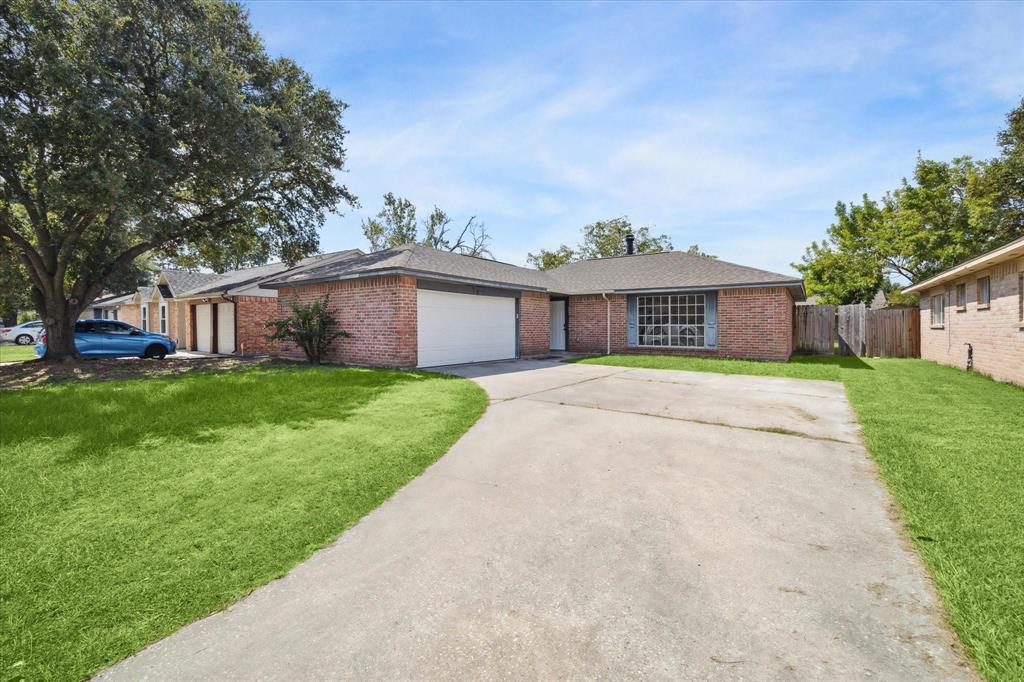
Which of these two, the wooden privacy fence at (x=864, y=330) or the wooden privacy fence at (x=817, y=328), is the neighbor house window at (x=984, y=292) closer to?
the wooden privacy fence at (x=864, y=330)

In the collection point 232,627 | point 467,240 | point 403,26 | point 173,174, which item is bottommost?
point 232,627

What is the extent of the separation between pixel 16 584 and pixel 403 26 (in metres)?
10.1

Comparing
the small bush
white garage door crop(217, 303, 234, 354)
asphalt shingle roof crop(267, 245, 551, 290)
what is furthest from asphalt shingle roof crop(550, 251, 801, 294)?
white garage door crop(217, 303, 234, 354)

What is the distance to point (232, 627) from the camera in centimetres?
221

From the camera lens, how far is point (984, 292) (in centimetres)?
1108

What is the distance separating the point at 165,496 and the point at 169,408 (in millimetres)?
3743

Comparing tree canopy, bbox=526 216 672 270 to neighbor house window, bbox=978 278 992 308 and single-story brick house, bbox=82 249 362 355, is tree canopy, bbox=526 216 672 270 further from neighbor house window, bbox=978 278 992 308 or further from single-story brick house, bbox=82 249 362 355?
neighbor house window, bbox=978 278 992 308

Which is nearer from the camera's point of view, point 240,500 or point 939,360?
point 240,500

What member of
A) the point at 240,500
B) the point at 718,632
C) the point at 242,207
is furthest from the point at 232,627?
the point at 242,207

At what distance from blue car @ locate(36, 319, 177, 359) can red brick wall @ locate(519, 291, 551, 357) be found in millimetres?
13889

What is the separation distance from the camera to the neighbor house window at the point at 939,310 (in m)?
14.3

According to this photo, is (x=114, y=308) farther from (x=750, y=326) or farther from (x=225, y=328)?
(x=750, y=326)

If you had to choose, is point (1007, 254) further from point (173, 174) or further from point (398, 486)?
point (173, 174)

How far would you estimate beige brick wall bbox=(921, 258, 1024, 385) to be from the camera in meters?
9.25
